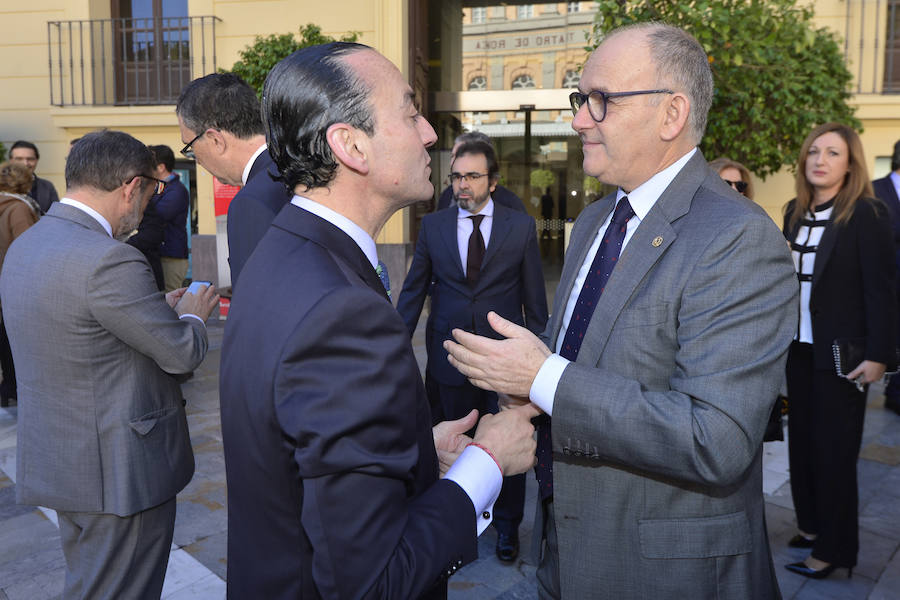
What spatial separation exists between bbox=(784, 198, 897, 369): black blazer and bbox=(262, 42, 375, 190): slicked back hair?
2673mm

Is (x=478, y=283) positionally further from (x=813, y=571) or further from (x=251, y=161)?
(x=813, y=571)

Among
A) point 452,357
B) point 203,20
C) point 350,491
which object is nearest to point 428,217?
point 452,357

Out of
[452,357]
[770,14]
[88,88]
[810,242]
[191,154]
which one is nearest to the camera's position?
[452,357]

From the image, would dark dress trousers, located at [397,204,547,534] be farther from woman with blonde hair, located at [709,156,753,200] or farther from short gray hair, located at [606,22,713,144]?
short gray hair, located at [606,22,713,144]

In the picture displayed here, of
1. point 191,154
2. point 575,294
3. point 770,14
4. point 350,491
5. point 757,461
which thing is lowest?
point 757,461

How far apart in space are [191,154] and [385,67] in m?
1.88

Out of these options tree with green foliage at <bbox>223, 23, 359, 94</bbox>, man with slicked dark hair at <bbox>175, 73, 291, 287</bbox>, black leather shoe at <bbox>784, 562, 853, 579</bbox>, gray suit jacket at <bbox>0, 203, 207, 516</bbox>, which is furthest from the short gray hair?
tree with green foliage at <bbox>223, 23, 359, 94</bbox>

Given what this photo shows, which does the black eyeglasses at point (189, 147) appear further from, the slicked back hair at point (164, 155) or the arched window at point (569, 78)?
the arched window at point (569, 78)

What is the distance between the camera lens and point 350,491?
1.06 m

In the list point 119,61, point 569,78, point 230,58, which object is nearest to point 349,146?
point 230,58

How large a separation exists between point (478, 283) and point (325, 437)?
2.73 m

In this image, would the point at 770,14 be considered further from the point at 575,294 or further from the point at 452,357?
Answer: the point at 452,357

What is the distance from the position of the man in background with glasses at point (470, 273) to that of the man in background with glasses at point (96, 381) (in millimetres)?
1683

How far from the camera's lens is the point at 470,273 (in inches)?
148
